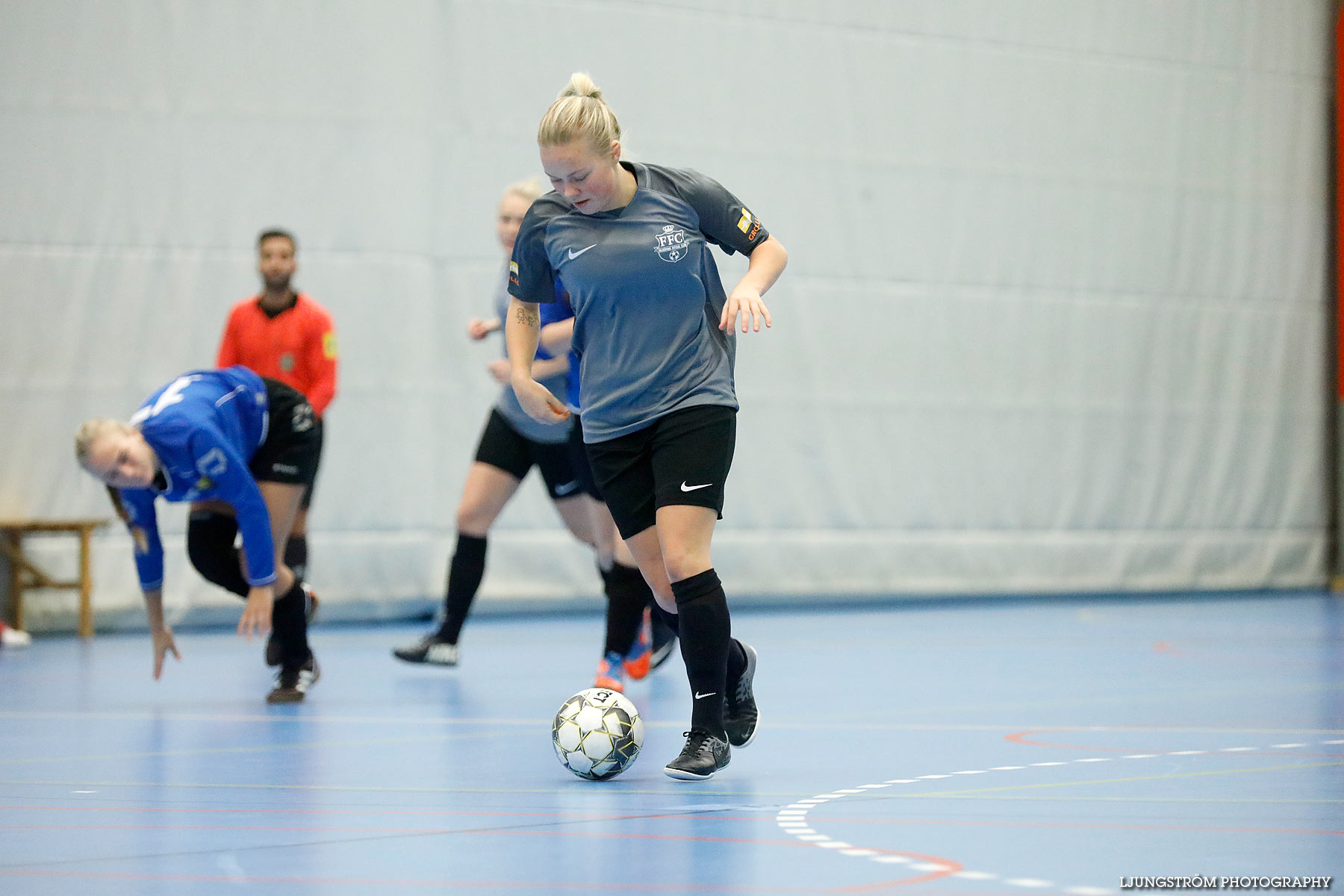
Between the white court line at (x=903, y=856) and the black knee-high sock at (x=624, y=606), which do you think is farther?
the black knee-high sock at (x=624, y=606)

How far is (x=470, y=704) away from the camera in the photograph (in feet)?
17.5

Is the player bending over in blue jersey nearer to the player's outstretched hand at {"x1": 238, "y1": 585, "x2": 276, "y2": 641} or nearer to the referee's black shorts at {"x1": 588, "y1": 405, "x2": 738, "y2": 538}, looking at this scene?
the player's outstretched hand at {"x1": 238, "y1": 585, "x2": 276, "y2": 641}

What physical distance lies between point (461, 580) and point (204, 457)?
1.73m

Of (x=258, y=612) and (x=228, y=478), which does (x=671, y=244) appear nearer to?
(x=228, y=478)

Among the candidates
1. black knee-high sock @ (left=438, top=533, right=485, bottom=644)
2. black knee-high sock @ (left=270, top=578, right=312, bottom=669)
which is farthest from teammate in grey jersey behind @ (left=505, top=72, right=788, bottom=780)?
black knee-high sock @ (left=438, top=533, right=485, bottom=644)

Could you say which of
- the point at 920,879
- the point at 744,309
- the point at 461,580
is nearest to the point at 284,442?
the point at 461,580

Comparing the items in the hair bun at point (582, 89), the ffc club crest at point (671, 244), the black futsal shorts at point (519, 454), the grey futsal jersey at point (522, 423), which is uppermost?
the hair bun at point (582, 89)

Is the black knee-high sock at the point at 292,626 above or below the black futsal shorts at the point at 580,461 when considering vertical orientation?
below

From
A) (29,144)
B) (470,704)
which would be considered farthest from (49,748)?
(29,144)

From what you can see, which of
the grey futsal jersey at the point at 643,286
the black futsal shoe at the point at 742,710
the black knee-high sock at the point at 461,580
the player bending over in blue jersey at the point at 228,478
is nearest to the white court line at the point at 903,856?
the black futsal shoe at the point at 742,710

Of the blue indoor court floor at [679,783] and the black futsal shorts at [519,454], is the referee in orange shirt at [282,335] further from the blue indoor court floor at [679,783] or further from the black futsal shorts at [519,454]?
the black futsal shorts at [519,454]

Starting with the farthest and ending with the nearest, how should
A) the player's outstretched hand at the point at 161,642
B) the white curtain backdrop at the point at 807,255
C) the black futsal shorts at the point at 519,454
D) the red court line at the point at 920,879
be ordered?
the white curtain backdrop at the point at 807,255
the black futsal shorts at the point at 519,454
the player's outstretched hand at the point at 161,642
the red court line at the point at 920,879

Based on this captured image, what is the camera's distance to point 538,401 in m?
3.70

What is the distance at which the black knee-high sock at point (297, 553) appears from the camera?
23.7ft
